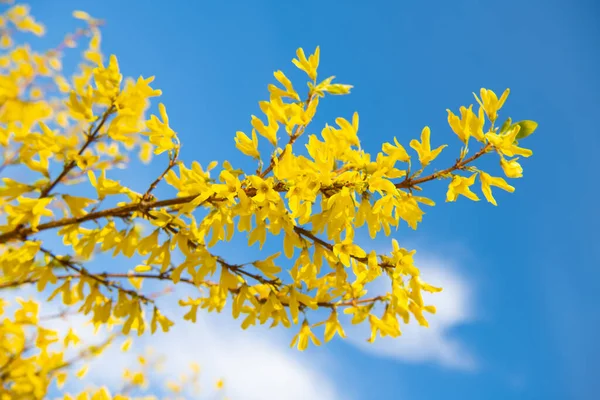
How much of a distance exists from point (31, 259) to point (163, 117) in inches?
43.2

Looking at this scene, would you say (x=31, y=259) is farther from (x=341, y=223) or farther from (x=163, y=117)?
(x=341, y=223)

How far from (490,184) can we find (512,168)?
10cm

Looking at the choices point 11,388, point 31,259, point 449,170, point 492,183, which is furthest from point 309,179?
point 11,388

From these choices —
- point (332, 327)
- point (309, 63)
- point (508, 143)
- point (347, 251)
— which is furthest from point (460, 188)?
point (332, 327)

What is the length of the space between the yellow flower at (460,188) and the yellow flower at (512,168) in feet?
0.41

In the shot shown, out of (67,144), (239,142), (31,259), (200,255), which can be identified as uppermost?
(239,142)

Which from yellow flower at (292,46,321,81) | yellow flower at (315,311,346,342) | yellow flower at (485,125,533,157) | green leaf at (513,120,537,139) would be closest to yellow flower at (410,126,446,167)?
yellow flower at (485,125,533,157)

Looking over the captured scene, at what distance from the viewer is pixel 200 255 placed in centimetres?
190

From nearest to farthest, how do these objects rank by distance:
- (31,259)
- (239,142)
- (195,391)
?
1. (239,142)
2. (31,259)
3. (195,391)

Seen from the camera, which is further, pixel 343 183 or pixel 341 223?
pixel 341 223

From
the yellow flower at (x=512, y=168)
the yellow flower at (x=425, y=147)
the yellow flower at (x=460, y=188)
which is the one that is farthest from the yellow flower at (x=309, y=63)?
the yellow flower at (x=512, y=168)

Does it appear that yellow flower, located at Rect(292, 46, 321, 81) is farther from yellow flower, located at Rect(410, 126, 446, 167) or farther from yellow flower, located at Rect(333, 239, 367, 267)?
yellow flower, located at Rect(333, 239, 367, 267)

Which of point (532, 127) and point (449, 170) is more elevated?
point (532, 127)

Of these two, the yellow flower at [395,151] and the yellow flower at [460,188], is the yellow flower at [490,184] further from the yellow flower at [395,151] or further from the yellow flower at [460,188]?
the yellow flower at [395,151]
